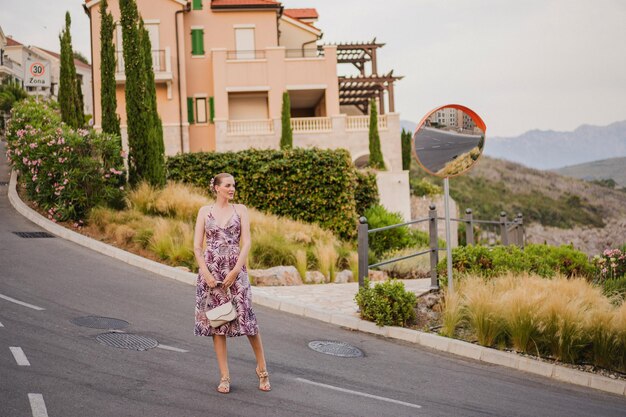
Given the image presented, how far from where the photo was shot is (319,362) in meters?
8.49

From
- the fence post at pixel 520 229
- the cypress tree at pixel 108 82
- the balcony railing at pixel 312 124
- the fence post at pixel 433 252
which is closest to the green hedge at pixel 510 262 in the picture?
the fence post at pixel 433 252

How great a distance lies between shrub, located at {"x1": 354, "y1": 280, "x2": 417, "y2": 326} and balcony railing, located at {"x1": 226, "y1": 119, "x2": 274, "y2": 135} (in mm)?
23848

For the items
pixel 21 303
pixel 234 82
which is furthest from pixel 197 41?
pixel 21 303

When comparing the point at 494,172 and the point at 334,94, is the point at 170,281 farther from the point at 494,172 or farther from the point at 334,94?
the point at 494,172

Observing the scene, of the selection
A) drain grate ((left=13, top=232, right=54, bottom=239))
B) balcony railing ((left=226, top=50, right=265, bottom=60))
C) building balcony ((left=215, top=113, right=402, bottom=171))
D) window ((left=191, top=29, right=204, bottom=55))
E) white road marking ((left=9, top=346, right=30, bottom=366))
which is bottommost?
white road marking ((left=9, top=346, right=30, bottom=366))

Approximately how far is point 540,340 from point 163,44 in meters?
30.3

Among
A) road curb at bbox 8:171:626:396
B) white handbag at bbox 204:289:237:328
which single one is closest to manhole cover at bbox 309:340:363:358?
road curb at bbox 8:171:626:396

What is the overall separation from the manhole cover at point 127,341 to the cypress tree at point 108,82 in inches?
509

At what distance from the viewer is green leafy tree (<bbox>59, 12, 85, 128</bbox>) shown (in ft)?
84.2

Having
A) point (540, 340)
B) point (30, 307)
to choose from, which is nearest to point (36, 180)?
point (30, 307)

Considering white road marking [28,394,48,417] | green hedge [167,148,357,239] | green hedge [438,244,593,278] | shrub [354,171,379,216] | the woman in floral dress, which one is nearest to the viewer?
white road marking [28,394,48,417]

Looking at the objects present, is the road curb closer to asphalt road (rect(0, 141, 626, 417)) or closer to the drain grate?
asphalt road (rect(0, 141, 626, 417))

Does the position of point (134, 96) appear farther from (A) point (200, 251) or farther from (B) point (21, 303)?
(A) point (200, 251)

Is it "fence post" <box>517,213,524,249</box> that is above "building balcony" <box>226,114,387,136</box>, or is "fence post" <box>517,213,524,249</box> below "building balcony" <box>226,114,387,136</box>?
below
